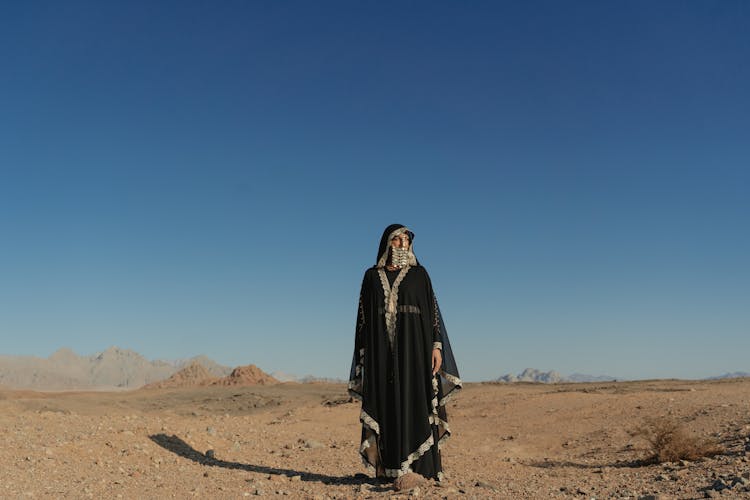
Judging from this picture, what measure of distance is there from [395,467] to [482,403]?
13.0 m

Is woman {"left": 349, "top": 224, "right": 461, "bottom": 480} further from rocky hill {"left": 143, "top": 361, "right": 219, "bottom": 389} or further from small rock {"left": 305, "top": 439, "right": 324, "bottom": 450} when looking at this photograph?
rocky hill {"left": 143, "top": 361, "right": 219, "bottom": 389}

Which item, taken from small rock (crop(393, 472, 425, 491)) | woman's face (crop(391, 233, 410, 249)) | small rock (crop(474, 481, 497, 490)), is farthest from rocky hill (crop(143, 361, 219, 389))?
small rock (crop(474, 481, 497, 490))

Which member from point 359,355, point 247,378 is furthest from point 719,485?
point 247,378

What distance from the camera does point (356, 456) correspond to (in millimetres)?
10750

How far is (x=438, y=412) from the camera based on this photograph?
7711mm

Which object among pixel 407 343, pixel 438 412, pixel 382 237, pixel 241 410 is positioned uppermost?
pixel 382 237

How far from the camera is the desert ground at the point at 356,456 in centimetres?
716

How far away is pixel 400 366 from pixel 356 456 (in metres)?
3.81

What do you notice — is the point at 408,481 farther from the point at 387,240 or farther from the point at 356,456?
the point at 356,456

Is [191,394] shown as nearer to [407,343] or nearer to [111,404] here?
[111,404]

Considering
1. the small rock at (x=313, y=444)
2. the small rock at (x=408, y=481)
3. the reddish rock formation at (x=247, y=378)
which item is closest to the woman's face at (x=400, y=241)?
the small rock at (x=408, y=481)

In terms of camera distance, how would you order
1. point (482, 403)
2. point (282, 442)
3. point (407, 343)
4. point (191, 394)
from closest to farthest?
point (407, 343) → point (282, 442) → point (482, 403) → point (191, 394)

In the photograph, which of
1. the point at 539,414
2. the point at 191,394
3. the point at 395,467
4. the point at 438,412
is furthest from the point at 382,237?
the point at 191,394

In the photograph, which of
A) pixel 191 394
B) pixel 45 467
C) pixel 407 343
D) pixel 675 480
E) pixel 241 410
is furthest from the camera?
pixel 191 394
